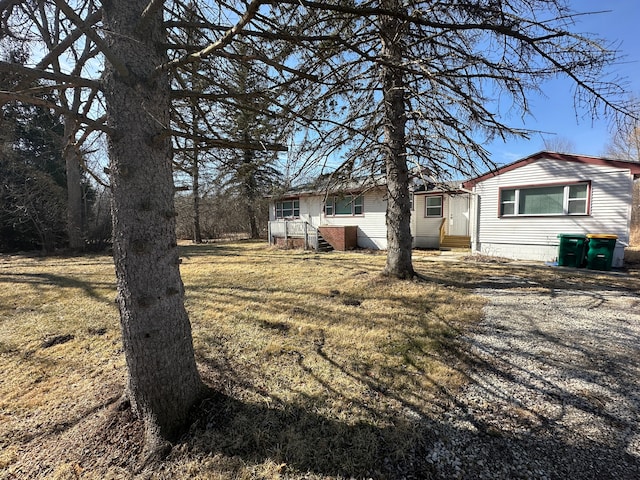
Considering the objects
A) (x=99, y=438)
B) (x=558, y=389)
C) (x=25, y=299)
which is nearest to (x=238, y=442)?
(x=99, y=438)

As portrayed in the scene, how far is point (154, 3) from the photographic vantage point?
1.72 m

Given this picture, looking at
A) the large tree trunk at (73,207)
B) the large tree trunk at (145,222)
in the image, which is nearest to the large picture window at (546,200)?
the large tree trunk at (145,222)

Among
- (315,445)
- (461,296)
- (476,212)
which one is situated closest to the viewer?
(315,445)

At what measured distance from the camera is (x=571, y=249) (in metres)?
8.53

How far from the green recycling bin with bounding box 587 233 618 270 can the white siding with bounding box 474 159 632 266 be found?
2.29 feet

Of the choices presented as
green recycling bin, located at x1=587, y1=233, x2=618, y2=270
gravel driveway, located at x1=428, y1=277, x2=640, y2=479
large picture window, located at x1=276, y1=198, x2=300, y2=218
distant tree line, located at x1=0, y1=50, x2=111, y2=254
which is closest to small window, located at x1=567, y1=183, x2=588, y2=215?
green recycling bin, located at x1=587, y1=233, x2=618, y2=270

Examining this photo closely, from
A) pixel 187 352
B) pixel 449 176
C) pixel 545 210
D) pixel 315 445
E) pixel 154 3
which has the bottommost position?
pixel 315 445

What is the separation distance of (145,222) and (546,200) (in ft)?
38.0

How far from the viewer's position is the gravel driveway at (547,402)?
190 centimetres

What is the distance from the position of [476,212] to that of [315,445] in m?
Result: 11.1

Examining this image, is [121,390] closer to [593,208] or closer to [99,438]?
[99,438]

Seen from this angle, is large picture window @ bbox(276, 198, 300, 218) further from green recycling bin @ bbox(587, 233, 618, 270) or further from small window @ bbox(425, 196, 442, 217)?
green recycling bin @ bbox(587, 233, 618, 270)

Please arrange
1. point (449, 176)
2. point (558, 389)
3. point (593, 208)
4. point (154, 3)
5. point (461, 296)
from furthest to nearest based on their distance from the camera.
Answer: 1. point (593, 208)
2. point (449, 176)
3. point (461, 296)
4. point (558, 389)
5. point (154, 3)

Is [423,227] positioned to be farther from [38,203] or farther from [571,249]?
[38,203]
